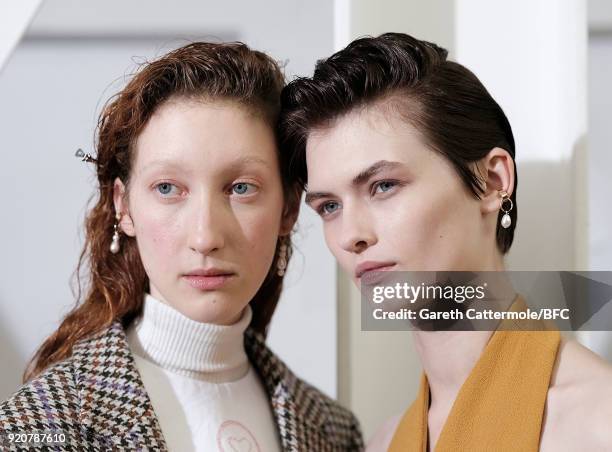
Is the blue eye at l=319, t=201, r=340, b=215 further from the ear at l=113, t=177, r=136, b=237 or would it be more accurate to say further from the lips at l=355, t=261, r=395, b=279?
the ear at l=113, t=177, r=136, b=237

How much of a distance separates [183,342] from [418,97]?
0.60 metres

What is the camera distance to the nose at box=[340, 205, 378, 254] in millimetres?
1399

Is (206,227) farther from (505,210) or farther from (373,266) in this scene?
(505,210)

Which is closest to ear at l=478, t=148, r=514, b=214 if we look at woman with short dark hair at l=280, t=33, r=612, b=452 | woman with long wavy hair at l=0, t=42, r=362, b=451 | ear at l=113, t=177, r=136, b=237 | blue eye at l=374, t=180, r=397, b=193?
woman with short dark hair at l=280, t=33, r=612, b=452

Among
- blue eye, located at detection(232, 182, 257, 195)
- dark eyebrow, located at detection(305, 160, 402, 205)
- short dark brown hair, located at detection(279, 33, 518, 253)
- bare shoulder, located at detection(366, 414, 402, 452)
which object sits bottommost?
bare shoulder, located at detection(366, 414, 402, 452)

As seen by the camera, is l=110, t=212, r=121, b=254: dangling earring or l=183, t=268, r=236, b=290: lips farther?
l=110, t=212, r=121, b=254: dangling earring

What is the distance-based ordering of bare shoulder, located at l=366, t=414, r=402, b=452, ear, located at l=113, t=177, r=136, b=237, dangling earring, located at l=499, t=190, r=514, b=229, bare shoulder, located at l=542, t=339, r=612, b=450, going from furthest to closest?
1. bare shoulder, located at l=366, t=414, r=402, b=452
2. ear, located at l=113, t=177, r=136, b=237
3. dangling earring, located at l=499, t=190, r=514, b=229
4. bare shoulder, located at l=542, t=339, r=612, b=450

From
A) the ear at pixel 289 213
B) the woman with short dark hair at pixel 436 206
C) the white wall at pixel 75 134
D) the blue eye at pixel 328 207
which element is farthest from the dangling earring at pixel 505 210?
the white wall at pixel 75 134

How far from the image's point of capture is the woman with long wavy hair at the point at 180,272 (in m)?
1.40

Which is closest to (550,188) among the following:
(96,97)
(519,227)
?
(519,227)

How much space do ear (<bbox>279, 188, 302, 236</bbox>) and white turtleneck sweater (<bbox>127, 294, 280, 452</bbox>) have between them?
0.19m

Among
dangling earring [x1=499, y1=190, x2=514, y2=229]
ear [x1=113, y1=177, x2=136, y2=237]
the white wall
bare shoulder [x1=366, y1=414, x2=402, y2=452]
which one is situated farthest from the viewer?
the white wall

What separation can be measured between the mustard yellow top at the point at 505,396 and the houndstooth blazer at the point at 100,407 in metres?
0.34

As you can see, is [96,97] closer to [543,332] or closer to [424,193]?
[424,193]
